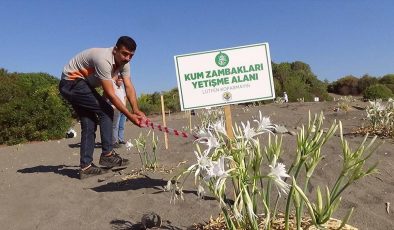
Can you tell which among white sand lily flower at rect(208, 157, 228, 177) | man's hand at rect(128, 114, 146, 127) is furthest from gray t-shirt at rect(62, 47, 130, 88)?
white sand lily flower at rect(208, 157, 228, 177)

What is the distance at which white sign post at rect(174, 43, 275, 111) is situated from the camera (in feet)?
11.2

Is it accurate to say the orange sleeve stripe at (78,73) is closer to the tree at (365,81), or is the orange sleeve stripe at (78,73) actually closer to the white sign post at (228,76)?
the white sign post at (228,76)

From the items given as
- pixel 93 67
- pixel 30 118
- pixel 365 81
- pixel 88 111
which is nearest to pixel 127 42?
pixel 93 67

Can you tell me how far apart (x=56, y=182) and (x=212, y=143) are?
9.85 feet

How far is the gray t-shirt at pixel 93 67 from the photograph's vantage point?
13.7 ft

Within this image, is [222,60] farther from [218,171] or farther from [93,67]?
[218,171]

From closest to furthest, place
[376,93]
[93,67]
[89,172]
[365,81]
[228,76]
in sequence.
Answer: [228,76] → [93,67] → [89,172] → [376,93] → [365,81]

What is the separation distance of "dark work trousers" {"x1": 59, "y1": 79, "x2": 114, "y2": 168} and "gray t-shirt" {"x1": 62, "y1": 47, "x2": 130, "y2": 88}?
0.24ft

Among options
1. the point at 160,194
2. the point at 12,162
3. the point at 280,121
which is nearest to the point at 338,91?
the point at 280,121

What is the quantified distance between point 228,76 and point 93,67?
63.1 inches

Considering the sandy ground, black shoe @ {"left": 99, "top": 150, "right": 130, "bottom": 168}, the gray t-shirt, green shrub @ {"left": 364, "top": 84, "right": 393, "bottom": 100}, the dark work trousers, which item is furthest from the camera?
green shrub @ {"left": 364, "top": 84, "right": 393, "bottom": 100}

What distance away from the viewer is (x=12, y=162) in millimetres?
6781

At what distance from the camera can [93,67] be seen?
14.5 ft

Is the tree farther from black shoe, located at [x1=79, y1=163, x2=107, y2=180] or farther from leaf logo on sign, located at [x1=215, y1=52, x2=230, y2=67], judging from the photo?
leaf logo on sign, located at [x1=215, y1=52, x2=230, y2=67]
